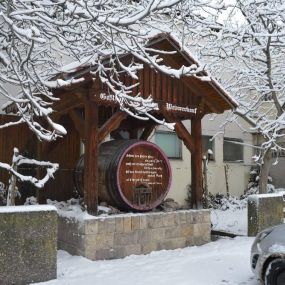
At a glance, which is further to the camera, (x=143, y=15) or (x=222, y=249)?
(x=222, y=249)

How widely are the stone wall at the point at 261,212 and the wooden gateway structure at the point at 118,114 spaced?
120cm

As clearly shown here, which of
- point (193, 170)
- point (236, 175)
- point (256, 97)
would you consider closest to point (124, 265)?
point (193, 170)

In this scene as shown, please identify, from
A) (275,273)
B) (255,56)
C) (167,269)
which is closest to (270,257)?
A: (275,273)

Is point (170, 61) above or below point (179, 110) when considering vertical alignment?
above

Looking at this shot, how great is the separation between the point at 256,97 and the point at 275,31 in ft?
9.10

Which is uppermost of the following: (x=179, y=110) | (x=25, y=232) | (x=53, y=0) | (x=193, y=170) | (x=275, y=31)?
(x=275, y=31)

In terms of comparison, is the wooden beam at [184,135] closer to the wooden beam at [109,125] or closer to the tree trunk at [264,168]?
the wooden beam at [109,125]

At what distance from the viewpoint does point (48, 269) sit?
6.70 metres

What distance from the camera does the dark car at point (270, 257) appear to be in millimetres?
5883

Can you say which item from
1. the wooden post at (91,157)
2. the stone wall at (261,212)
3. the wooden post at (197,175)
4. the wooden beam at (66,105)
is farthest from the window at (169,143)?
the wooden post at (91,157)

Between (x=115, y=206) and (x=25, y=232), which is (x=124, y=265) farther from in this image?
(x=25, y=232)

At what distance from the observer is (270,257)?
5996 mm

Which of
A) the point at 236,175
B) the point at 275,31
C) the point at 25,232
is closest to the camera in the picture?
the point at 25,232

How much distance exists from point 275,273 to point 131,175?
12.1 ft
